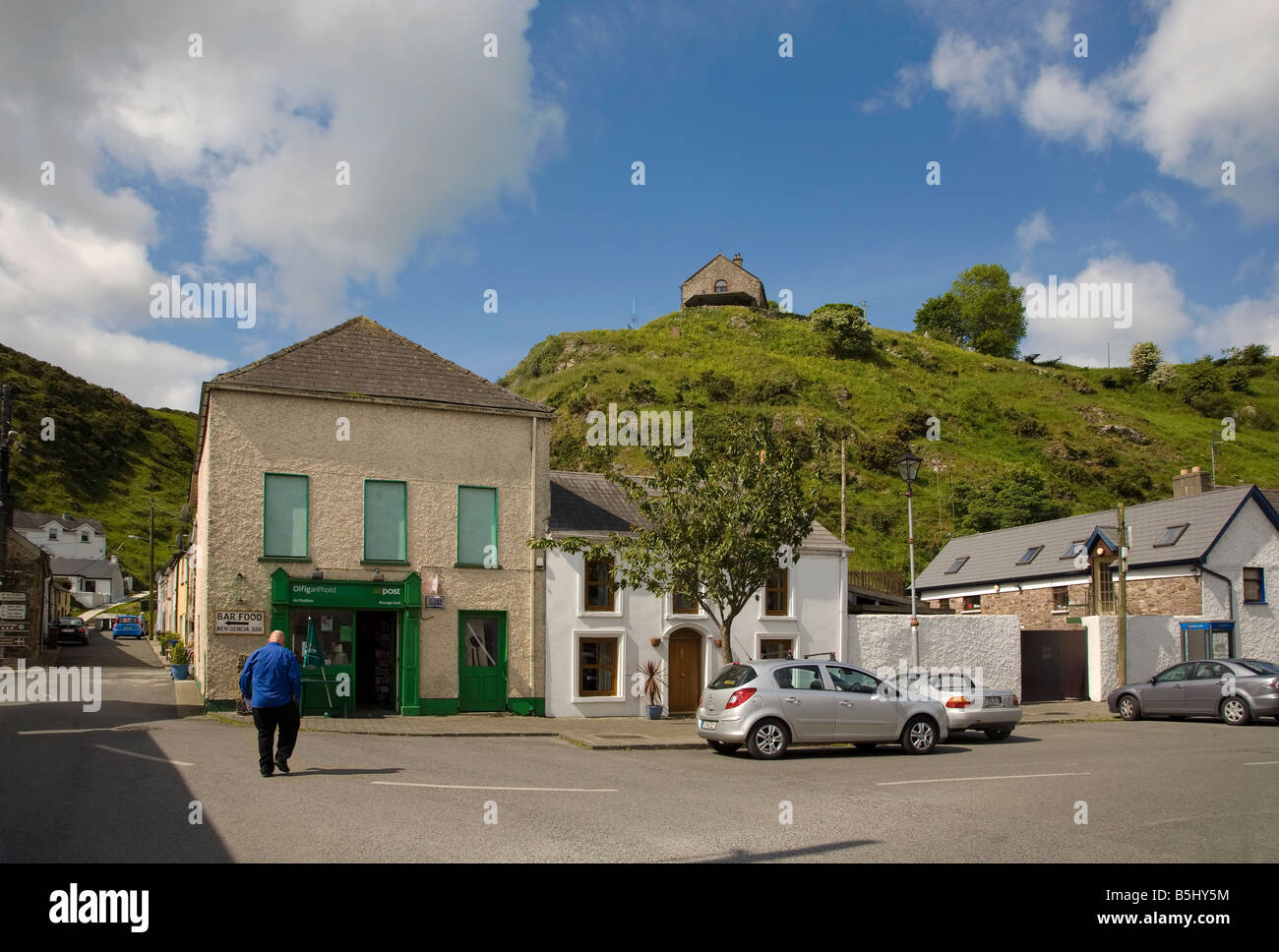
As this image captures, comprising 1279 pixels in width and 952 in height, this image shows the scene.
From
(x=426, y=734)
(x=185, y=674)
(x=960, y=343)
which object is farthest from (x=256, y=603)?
(x=960, y=343)

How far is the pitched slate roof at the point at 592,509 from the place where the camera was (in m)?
23.7

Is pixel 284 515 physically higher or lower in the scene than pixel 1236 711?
higher

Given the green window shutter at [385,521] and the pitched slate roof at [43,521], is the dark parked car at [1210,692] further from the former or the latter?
the pitched slate roof at [43,521]

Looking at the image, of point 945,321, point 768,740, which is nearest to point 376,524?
point 768,740

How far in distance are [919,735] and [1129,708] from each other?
1018 centimetres

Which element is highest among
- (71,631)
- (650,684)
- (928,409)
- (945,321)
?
(945,321)

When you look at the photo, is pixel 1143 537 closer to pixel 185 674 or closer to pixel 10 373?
pixel 185 674

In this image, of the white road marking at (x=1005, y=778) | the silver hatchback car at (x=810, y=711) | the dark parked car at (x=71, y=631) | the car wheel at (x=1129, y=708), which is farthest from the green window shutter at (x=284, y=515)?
the dark parked car at (x=71, y=631)

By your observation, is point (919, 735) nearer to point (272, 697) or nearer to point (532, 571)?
point (532, 571)

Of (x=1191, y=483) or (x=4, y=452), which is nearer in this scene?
(x=4, y=452)

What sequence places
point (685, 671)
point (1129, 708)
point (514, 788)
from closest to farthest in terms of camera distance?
point (514, 788), point (1129, 708), point (685, 671)

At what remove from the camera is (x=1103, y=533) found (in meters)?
31.8

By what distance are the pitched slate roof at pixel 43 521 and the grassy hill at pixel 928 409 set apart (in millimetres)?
43606

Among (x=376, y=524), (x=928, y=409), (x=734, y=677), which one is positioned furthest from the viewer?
(x=928, y=409)
